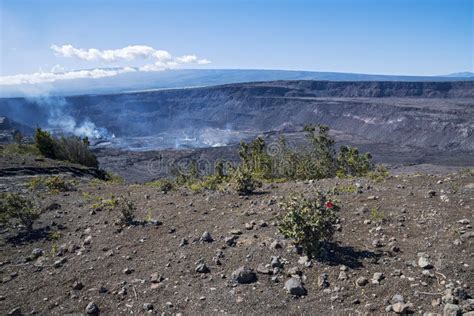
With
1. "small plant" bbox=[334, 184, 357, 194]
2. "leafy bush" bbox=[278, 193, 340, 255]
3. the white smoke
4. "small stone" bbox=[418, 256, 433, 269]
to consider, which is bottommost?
the white smoke

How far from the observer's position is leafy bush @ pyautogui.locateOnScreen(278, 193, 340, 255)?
658cm

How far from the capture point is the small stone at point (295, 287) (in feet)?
18.9

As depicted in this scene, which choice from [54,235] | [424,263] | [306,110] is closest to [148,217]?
[54,235]

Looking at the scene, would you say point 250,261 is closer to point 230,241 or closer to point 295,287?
point 230,241

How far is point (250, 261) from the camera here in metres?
6.78

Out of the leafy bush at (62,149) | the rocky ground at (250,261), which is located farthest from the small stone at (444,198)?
the leafy bush at (62,149)

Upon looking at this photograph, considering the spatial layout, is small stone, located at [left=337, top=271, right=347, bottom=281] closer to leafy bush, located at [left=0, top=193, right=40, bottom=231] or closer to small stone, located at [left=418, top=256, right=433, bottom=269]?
small stone, located at [left=418, top=256, right=433, bottom=269]

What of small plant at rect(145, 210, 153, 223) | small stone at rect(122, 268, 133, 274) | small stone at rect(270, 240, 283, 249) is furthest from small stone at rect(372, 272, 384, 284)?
small plant at rect(145, 210, 153, 223)

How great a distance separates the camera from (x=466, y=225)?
6996mm

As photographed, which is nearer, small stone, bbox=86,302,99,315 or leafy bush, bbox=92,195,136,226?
small stone, bbox=86,302,99,315

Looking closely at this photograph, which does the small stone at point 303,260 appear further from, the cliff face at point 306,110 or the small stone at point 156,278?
the cliff face at point 306,110

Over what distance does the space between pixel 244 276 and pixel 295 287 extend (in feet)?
2.69

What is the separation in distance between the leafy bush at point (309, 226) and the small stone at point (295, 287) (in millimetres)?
789

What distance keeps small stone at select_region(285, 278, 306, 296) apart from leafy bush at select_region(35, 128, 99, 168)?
94.3ft
